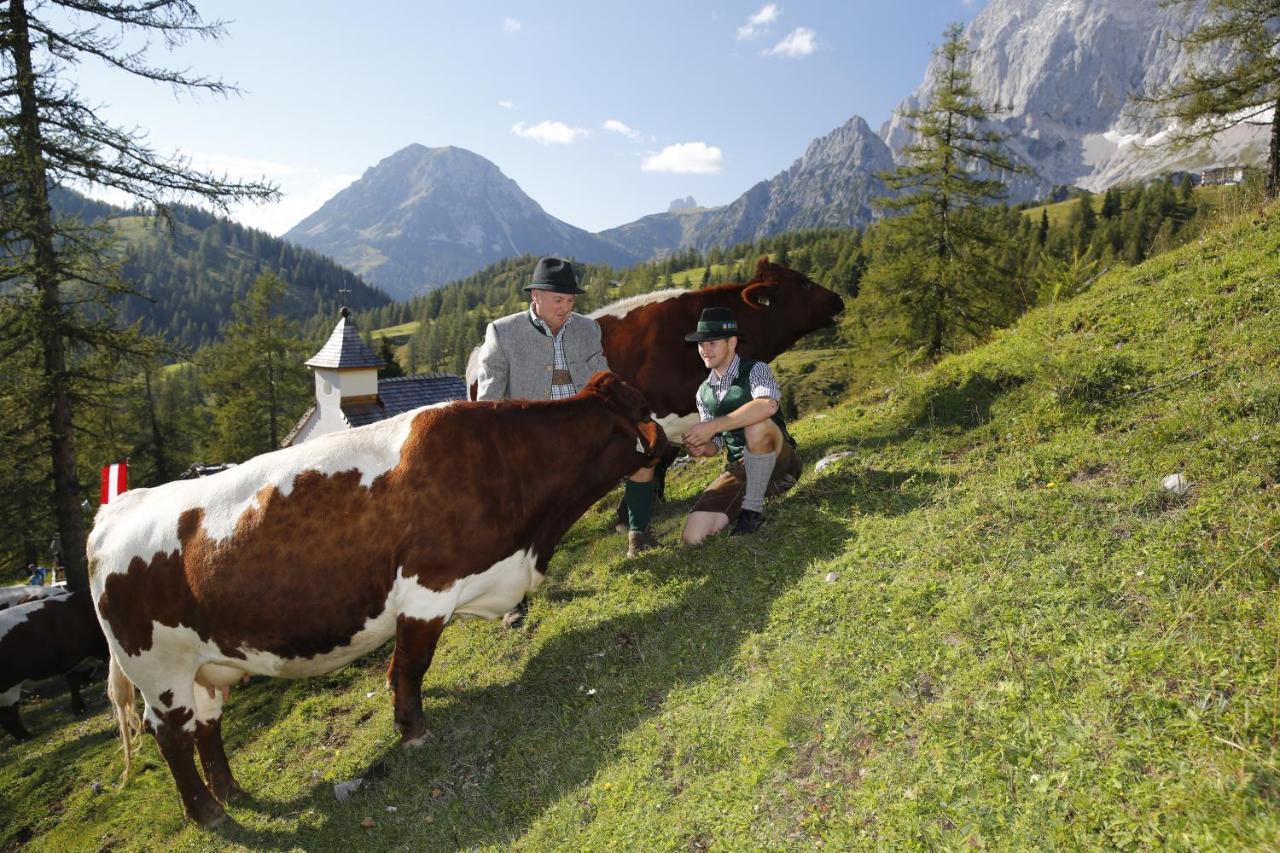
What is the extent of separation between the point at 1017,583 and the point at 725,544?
8.94 ft

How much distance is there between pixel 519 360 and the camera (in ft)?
22.1

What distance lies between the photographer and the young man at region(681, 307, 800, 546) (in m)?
5.92

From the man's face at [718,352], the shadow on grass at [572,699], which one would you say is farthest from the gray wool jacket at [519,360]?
the shadow on grass at [572,699]

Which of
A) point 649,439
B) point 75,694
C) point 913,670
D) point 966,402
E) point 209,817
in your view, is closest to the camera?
point 913,670

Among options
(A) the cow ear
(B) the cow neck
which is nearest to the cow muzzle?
(B) the cow neck

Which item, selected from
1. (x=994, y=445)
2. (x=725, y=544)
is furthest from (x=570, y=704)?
(x=994, y=445)

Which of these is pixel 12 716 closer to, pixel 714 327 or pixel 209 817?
pixel 209 817

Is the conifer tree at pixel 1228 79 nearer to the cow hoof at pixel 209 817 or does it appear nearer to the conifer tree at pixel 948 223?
the conifer tree at pixel 948 223

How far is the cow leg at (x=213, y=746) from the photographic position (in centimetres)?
546

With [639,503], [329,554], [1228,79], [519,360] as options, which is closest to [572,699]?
[329,554]

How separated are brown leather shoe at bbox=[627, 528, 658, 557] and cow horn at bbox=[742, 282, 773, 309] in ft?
12.1

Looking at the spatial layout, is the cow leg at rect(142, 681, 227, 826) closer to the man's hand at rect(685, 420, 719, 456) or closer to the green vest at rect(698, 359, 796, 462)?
the man's hand at rect(685, 420, 719, 456)

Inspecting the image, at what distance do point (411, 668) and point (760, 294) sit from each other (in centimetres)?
651

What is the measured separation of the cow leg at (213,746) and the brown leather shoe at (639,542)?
392 centimetres
